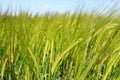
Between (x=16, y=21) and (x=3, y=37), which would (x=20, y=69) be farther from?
(x=3, y=37)

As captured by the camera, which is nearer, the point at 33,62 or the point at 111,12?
the point at 33,62

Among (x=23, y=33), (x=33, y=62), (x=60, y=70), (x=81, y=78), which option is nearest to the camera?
(x=81, y=78)

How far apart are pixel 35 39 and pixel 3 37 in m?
0.35

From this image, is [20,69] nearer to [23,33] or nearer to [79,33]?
[23,33]

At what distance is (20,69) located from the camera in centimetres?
129

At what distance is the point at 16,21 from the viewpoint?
4.70ft

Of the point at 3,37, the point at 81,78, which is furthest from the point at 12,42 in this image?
the point at 81,78

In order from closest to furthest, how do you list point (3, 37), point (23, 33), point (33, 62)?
point (33, 62)
point (23, 33)
point (3, 37)

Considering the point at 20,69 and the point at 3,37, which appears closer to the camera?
the point at 20,69

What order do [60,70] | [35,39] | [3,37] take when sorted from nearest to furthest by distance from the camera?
[60,70] → [35,39] → [3,37]

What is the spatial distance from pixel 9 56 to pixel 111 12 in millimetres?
506

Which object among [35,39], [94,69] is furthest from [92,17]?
[35,39]

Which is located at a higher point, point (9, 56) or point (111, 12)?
point (111, 12)

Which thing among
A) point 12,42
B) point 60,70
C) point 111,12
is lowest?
point 60,70
